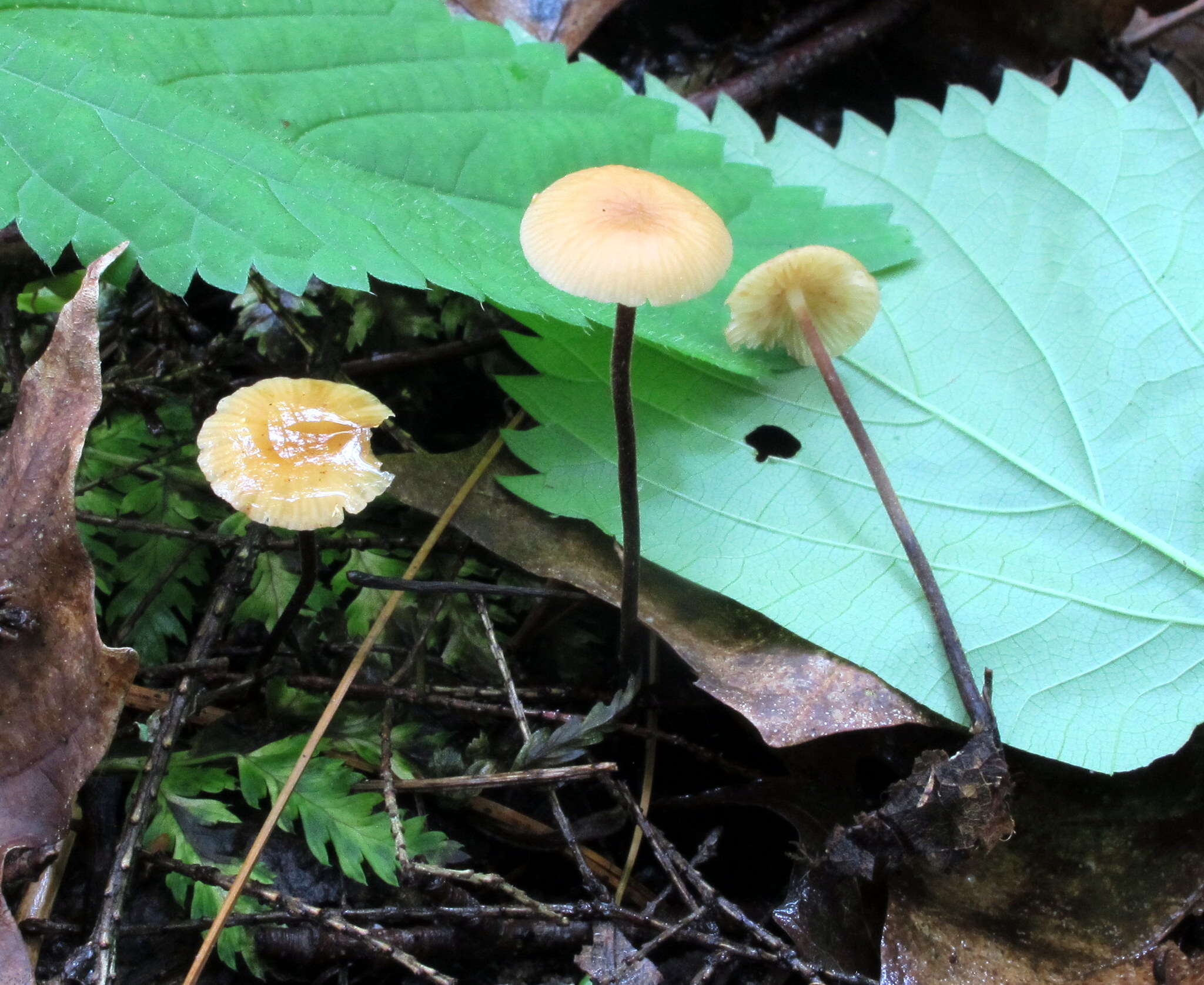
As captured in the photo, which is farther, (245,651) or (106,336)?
(106,336)

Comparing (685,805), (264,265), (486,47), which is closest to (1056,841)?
(685,805)

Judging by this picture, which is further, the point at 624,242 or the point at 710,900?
the point at 710,900

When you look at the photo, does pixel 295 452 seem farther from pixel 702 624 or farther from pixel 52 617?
pixel 702 624

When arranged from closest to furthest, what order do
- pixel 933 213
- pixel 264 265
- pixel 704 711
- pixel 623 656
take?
pixel 264 265 < pixel 623 656 < pixel 704 711 < pixel 933 213

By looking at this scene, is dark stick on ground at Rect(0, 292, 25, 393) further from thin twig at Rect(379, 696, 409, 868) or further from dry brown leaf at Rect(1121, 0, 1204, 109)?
dry brown leaf at Rect(1121, 0, 1204, 109)

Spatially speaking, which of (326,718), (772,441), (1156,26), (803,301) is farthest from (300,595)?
(1156,26)

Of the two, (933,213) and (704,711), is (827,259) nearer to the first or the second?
(933,213)
